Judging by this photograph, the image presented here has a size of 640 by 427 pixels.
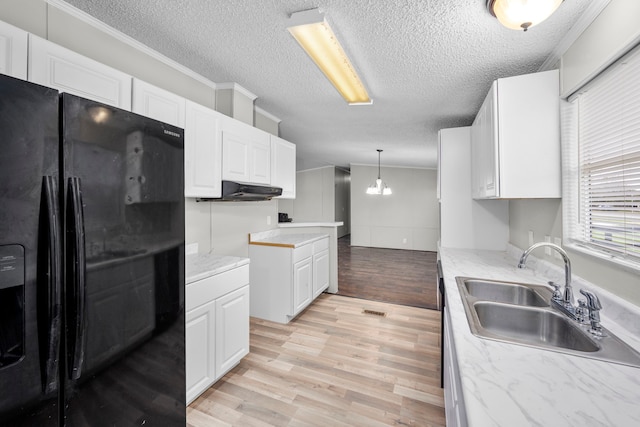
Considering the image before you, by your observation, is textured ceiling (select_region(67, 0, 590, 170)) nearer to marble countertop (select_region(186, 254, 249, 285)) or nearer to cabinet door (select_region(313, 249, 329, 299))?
marble countertop (select_region(186, 254, 249, 285))

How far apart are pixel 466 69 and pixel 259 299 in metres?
3.04

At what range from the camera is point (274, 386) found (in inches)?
79.7

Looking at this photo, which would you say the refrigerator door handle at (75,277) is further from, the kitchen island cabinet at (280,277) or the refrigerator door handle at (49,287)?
the kitchen island cabinet at (280,277)

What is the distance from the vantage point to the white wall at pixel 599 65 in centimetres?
114

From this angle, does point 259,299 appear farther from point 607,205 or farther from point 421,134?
point 421,134

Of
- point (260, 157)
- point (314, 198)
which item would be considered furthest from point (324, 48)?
point (314, 198)

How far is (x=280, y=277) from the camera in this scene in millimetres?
3094

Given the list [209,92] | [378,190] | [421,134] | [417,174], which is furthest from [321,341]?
[417,174]

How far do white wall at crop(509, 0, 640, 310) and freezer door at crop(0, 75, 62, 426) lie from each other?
217cm

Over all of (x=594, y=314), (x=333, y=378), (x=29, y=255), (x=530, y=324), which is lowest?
(x=333, y=378)

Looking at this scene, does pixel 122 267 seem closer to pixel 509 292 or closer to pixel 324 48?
pixel 324 48

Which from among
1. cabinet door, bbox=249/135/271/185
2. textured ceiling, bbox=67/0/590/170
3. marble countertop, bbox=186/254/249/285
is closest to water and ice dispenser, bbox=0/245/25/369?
marble countertop, bbox=186/254/249/285

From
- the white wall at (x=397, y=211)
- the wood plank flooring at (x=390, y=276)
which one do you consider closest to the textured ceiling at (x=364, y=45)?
the wood plank flooring at (x=390, y=276)

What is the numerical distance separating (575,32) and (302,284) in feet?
9.92
